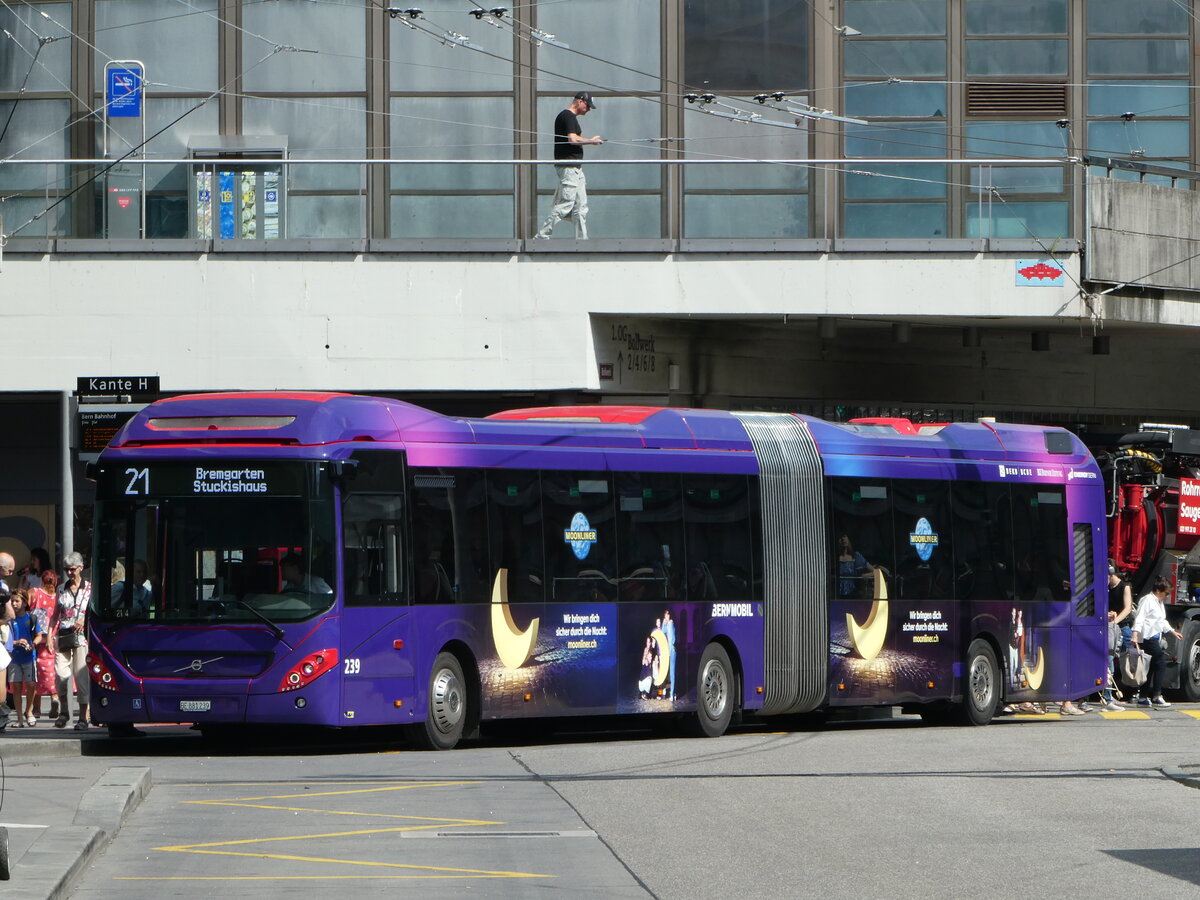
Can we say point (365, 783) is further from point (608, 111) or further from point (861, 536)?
point (608, 111)

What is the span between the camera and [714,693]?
20.0 metres

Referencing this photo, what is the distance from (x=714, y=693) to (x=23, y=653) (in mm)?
6678

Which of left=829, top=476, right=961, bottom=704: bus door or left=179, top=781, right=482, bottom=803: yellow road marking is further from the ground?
left=829, top=476, right=961, bottom=704: bus door

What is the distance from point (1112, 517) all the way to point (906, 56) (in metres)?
7.57

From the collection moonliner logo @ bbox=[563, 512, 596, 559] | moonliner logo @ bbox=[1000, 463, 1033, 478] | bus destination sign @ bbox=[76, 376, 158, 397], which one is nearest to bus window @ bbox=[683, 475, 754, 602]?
moonliner logo @ bbox=[563, 512, 596, 559]

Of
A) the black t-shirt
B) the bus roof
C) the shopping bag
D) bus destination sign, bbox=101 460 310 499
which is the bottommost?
the shopping bag

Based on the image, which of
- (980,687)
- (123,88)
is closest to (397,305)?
(123,88)

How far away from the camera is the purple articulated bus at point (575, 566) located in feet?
55.0

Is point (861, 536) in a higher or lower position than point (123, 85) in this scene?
lower

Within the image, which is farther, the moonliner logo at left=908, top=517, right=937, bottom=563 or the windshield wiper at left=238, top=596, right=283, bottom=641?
the moonliner logo at left=908, top=517, right=937, bottom=563

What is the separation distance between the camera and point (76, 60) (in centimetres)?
2766

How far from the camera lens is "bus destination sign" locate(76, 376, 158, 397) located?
20016 millimetres

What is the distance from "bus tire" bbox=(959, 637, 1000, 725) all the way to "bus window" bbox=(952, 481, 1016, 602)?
1.95 ft

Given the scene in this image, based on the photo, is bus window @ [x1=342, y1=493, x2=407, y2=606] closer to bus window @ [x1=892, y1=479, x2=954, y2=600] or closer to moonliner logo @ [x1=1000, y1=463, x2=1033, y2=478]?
bus window @ [x1=892, y1=479, x2=954, y2=600]
